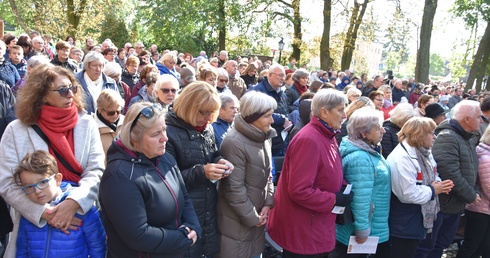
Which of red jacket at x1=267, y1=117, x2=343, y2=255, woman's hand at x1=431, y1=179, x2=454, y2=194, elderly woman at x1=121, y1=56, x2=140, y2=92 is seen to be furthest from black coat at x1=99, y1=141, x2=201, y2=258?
elderly woman at x1=121, y1=56, x2=140, y2=92

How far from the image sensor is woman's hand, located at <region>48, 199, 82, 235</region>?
2.33 m

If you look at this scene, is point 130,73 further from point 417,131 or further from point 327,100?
point 417,131

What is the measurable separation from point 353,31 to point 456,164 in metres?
19.1

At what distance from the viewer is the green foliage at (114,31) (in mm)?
27095

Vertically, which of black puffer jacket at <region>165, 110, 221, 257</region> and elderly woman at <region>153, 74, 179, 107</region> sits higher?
elderly woman at <region>153, 74, 179, 107</region>

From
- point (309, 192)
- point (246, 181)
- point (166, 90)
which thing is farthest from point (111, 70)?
point (309, 192)

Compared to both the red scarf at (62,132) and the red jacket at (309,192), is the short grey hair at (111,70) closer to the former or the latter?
the red scarf at (62,132)

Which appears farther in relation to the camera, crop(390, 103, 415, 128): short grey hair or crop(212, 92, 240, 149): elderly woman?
crop(390, 103, 415, 128): short grey hair

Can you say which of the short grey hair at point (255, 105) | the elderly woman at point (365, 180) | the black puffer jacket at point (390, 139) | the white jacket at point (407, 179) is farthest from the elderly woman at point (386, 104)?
the short grey hair at point (255, 105)

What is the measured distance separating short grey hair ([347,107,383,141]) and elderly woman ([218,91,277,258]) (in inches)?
31.9

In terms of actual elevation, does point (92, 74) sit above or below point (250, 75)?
above

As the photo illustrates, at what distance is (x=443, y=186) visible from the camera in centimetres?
386

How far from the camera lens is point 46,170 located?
232cm

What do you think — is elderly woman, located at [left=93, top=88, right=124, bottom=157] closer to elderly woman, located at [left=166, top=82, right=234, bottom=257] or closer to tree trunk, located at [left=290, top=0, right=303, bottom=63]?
elderly woman, located at [left=166, top=82, right=234, bottom=257]
